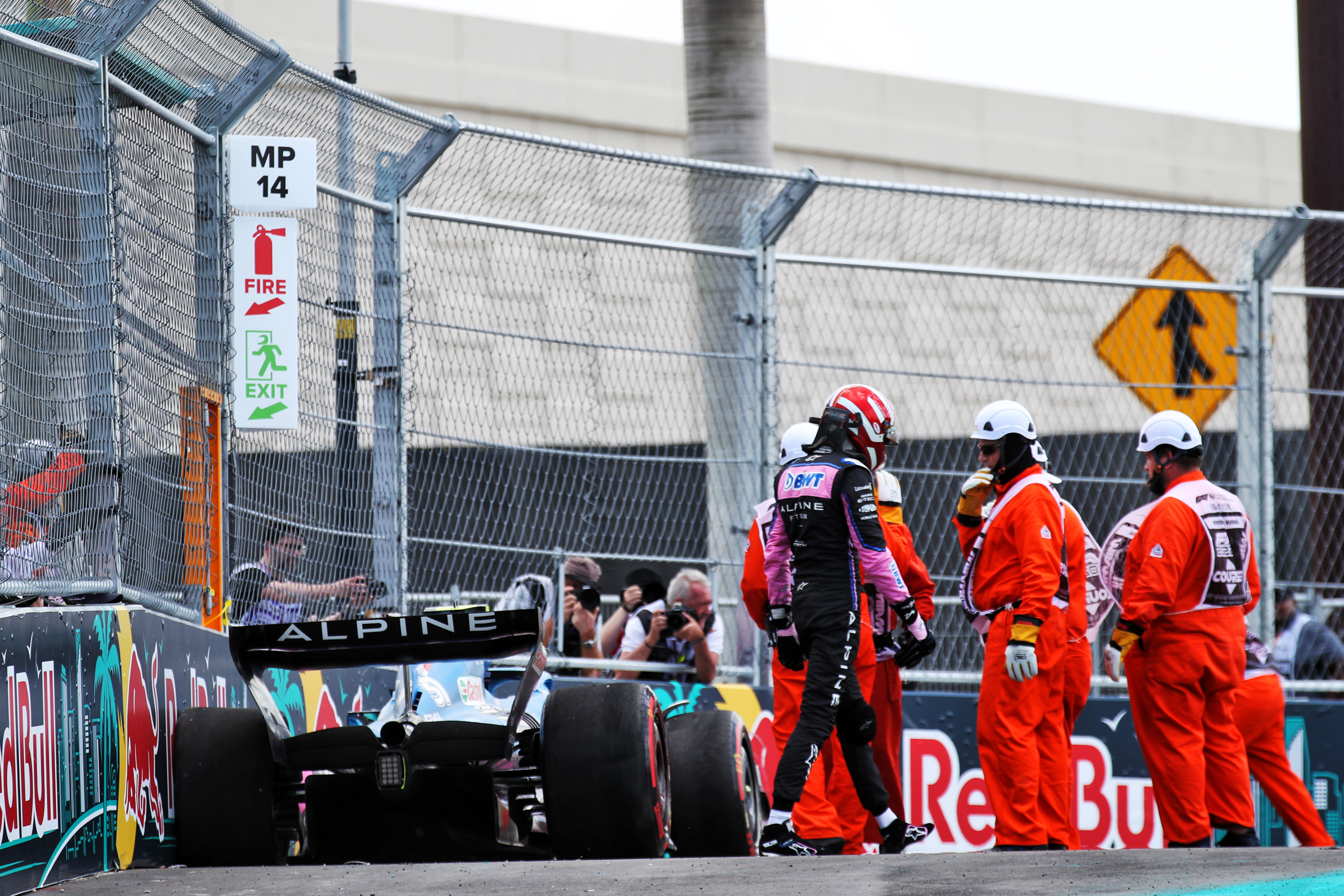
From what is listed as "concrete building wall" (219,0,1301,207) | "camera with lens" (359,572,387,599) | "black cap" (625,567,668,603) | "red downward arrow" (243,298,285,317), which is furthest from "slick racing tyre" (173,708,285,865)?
"concrete building wall" (219,0,1301,207)

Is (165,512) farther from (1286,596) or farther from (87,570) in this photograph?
(1286,596)

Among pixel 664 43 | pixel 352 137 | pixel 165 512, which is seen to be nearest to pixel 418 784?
pixel 165 512

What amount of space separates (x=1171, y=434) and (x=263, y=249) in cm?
392

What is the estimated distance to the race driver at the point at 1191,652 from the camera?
7477 millimetres

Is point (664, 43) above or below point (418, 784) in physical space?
above

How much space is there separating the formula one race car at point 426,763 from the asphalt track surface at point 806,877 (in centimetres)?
28

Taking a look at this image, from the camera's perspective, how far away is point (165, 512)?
5734mm

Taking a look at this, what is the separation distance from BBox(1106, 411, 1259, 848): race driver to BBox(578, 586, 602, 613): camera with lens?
2.25m

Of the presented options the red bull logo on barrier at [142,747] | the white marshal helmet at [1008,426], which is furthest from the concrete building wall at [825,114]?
the red bull logo on barrier at [142,747]

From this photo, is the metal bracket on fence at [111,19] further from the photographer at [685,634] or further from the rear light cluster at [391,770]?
the photographer at [685,634]

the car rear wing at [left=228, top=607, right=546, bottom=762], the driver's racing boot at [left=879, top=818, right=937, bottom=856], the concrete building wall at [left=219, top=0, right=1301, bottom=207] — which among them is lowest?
the driver's racing boot at [left=879, top=818, right=937, bottom=856]

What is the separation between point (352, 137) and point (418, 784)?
2945mm

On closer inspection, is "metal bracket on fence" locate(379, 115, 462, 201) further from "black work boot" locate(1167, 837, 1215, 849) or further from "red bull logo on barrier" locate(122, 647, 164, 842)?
"black work boot" locate(1167, 837, 1215, 849)

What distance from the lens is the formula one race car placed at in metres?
5.23
